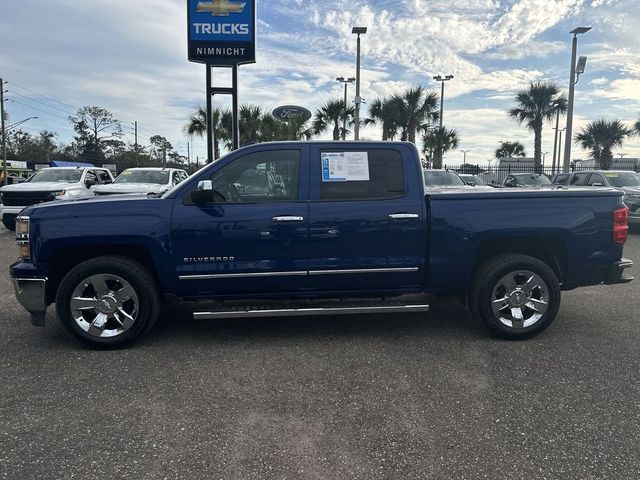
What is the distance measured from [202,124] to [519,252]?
30309 mm

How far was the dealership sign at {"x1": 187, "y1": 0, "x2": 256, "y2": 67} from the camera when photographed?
39.9 ft

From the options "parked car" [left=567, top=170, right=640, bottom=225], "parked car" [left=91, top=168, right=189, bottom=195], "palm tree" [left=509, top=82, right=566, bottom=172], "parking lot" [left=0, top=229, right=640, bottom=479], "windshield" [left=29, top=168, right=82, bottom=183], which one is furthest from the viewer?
"palm tree" [left=509, top=82, right=566, bottom=172]

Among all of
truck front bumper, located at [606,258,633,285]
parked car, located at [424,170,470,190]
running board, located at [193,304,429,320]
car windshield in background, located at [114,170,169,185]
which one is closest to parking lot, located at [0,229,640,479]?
running board, located at [193,304,429,320]

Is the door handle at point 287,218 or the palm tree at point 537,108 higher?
the palm tree at point 537,108

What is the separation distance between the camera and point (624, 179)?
13727mm

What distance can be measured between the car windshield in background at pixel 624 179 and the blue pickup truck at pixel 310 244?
10388 mm

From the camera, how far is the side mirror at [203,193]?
4273 mm

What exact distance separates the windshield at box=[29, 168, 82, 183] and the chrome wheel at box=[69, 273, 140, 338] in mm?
10797

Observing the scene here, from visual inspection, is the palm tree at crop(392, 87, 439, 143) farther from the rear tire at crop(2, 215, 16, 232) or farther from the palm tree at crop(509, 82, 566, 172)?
the rear tire at crop(2, 215, 16, 232)

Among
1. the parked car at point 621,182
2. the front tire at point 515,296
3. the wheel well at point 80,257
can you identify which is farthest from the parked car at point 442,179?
the wheel well at point 80,257

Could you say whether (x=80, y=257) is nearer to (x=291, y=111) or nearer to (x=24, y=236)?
(x=24, y=236)

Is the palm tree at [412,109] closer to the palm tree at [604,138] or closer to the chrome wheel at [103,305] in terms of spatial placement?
the palm tree at [604,138]

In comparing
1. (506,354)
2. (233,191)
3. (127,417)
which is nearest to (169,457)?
(127,417)

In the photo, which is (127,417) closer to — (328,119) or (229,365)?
(229,365)
